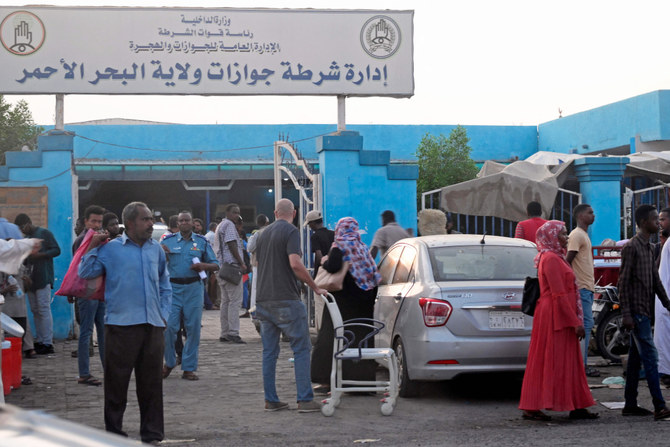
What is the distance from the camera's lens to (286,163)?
16.1 metres

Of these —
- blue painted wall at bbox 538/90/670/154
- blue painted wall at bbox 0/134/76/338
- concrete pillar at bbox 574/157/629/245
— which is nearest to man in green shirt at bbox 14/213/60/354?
blue painted wall at bbox 0/134/76/338

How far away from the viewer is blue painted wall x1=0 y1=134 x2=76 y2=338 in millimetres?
14109

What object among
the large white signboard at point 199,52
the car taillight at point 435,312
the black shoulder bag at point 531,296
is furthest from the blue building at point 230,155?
the black shoulder bag at point 531,296

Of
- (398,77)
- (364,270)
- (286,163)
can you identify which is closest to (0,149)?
(286,163)

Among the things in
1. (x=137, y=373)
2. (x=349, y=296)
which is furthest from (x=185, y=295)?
(x=137, y=373)

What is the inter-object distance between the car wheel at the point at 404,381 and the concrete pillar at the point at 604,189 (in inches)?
266

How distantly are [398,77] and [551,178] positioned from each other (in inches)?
113

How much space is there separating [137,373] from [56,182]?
7829mm

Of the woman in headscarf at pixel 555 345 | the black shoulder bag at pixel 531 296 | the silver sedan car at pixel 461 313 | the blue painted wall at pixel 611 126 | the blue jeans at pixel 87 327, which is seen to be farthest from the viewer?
the blue painted wall at pixel 611 126

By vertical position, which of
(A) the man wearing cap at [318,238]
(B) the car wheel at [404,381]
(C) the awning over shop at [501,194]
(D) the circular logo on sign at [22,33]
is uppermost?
(D) the circular logo on sign at [22,33]

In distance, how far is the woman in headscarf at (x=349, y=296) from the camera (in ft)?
29.9

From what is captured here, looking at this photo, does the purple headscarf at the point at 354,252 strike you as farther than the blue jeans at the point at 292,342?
Yes

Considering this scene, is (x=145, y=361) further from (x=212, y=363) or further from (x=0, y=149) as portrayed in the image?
(x=0, y=149)

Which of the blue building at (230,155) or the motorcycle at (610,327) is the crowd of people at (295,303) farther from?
the blue building at (230,155)
